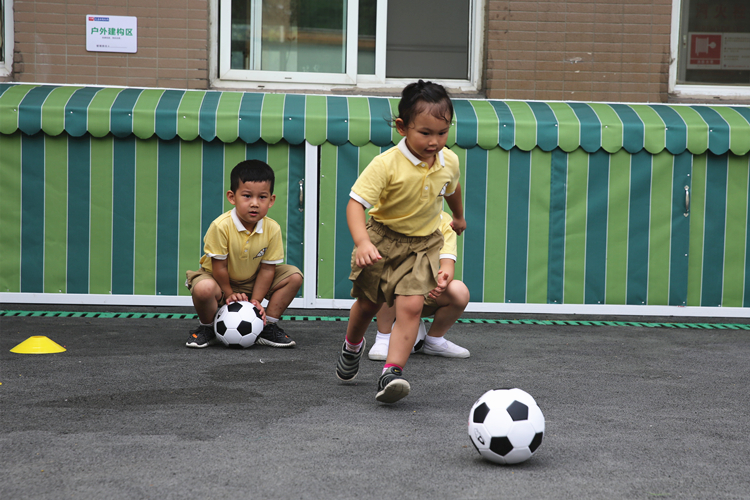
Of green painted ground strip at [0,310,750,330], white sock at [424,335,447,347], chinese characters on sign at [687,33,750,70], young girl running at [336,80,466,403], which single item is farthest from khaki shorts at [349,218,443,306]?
chinese characters on sign at [687,33,750,70]

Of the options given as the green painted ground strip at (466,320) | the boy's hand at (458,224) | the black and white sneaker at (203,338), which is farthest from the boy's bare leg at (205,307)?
the boy's hand at (458,224)

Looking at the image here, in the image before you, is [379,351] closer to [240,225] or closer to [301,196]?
[240,225]

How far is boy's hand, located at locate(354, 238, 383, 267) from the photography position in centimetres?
310

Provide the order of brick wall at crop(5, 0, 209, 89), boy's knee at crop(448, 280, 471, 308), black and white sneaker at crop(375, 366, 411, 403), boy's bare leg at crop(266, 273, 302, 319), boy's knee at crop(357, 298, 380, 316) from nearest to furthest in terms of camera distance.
Result: black and white sneaker at crop(375, 366, 411, 403) → boy's knee at crop(357, 298, 380, 316) → boy's knee at crop(448, 280, 471, 308) → boy's bare leg at crop(266, 273, 302, 319) → brick wall at crop(5, 0, 209, 89)

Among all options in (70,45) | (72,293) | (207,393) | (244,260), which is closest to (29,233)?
(72,293)

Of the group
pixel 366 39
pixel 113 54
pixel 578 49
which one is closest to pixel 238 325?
pixel 113 54

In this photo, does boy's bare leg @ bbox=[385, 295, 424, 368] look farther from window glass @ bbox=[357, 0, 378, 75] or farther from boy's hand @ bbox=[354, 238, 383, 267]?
window glass @ bbox=[357, 0, 378, 75]

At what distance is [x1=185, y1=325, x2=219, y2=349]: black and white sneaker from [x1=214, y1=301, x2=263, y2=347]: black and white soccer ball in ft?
0.32

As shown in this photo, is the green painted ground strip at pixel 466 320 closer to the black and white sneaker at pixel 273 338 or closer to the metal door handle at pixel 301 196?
the metal door handle at pixel 301 196

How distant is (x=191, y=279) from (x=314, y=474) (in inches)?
105

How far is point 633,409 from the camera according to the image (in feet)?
10.8

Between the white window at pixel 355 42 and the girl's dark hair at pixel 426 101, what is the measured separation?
4.26 meters

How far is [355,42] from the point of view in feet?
24.4

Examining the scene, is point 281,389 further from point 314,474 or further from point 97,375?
point 314,474
